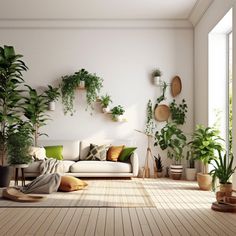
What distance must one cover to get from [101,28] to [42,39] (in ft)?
4.35

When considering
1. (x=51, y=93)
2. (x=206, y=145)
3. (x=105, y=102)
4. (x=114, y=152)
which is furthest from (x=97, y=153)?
(x=206, y=145)

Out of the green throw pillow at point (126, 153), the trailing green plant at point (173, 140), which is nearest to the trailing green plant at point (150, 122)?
the trailing green plant at point (173, 140)

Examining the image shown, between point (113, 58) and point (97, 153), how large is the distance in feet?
7.13

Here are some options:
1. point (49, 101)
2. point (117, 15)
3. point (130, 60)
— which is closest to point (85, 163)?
point (49, 101)

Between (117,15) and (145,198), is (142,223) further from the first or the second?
(117,15)

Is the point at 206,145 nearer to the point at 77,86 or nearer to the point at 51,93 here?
the point at 77,86

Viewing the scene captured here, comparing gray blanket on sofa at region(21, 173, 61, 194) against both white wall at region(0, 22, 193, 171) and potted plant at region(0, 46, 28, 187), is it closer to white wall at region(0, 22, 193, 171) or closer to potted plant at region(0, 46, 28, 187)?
potted plant at region(0, 46, 28, 187)

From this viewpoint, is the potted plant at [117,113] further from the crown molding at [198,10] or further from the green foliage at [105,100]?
the crown molding at [198,10]

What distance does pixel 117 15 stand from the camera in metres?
8.16

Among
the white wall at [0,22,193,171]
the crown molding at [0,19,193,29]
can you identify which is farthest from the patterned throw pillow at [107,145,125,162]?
the crown molding at [0,19,193,29]

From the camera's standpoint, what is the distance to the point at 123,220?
4.30 metres

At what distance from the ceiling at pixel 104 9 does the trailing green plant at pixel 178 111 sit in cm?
182

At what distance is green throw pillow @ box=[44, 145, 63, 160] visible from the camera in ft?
25.6

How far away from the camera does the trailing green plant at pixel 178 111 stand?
27.3ft
